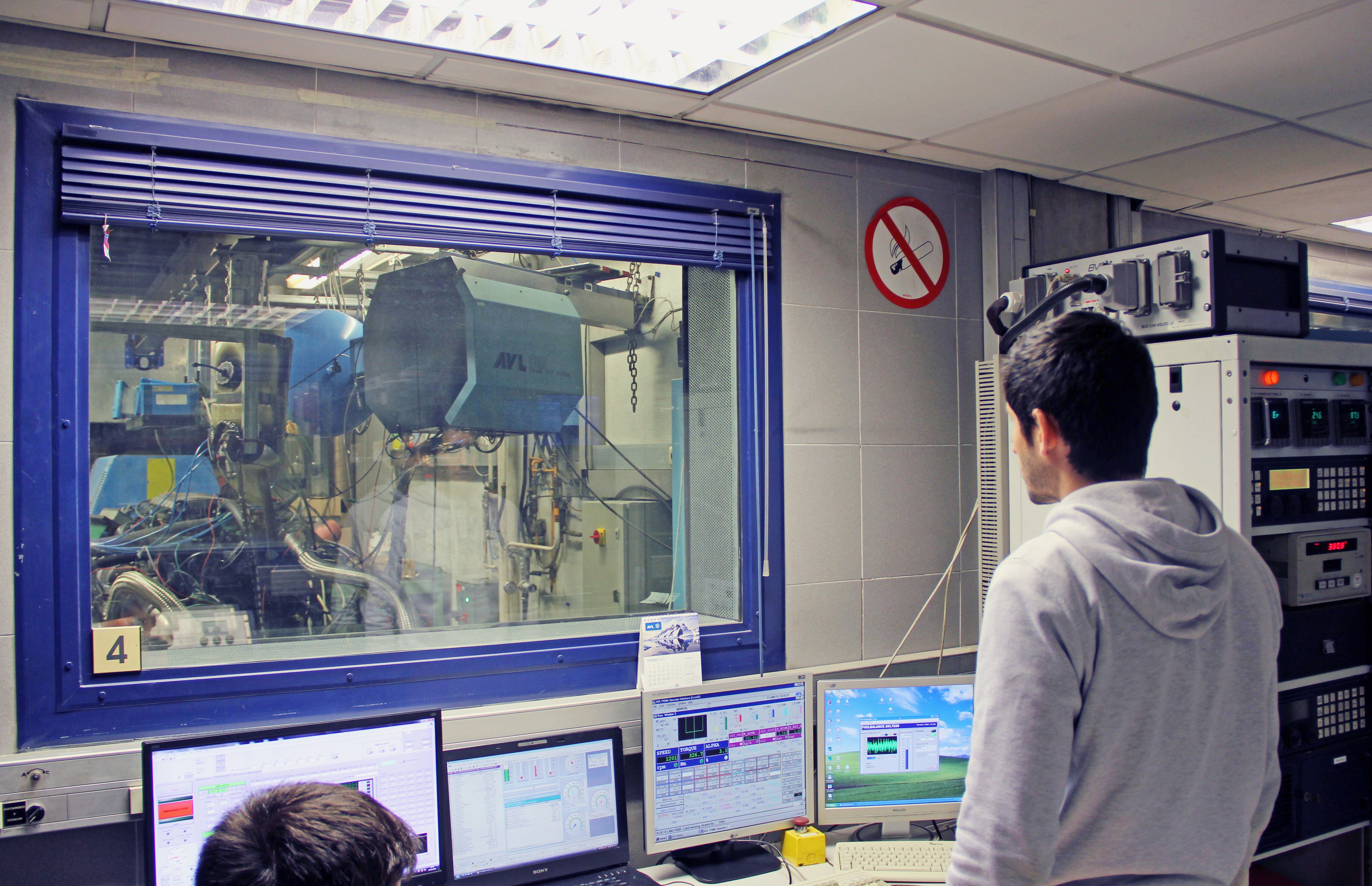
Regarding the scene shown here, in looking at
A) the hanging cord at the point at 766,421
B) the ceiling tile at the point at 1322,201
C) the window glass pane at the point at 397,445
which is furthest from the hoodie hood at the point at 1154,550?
the ceiling tile at the point at 1322,201

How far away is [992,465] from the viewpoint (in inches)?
106

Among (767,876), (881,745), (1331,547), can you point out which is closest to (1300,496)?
(1331,547)

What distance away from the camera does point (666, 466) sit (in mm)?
2738

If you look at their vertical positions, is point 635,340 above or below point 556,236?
below

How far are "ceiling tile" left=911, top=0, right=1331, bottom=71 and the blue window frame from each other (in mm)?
953

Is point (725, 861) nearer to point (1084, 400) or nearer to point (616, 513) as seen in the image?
point (616, 513)

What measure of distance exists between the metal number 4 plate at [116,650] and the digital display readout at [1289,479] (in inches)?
108

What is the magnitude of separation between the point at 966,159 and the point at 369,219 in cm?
189

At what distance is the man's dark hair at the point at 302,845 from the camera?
82 centimetres

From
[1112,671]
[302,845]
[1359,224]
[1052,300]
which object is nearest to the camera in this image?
[302,845]

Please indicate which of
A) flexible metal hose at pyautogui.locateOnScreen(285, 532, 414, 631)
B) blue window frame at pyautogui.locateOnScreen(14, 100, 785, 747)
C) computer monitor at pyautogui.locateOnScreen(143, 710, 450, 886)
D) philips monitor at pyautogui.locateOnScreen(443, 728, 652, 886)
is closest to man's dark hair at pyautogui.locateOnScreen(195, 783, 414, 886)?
computer monitor at pyautogui.locateOnScreen(143, 710, 450, 886)

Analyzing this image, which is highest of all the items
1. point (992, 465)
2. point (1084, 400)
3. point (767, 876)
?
point (1084, 400)

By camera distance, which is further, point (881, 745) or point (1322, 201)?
point (1322, 201)

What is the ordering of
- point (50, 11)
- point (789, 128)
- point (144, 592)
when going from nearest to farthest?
point (50, 11), point (144, 592), point (789, 128)
